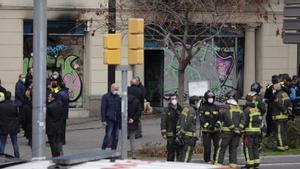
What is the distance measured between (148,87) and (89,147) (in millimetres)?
9609

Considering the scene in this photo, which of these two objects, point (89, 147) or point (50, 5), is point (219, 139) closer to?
Result: point (89, 147)

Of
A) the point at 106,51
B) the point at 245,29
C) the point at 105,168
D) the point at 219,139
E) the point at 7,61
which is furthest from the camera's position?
the point at 245,29

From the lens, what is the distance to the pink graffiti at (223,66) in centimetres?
2780

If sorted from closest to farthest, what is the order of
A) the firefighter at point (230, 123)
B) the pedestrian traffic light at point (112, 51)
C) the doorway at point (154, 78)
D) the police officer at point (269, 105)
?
the pedestrian traffic light at point (112, 51) < the firefighter at point (230, 123) < the police officer at point (269, 105) < the doorway at point (154, 78)

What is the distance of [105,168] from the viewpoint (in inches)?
171

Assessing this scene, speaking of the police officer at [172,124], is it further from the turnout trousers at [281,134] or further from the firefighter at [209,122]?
the turnout trousers at [281,134]

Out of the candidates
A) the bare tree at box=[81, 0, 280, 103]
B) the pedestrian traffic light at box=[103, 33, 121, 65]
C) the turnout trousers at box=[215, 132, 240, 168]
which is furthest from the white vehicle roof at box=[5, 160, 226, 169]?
the bare tree at box=[81, 0, 280, 103]

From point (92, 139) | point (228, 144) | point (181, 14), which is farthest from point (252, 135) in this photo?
point (92, 139)

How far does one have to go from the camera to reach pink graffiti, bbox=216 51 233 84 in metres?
27.8

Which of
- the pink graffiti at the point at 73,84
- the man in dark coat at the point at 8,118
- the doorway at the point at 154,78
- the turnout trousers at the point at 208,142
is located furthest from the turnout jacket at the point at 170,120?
the doorway at the point at 154,78

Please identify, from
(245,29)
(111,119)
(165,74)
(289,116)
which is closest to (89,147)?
(111,119)

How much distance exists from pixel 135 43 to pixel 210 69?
1451 centimetres

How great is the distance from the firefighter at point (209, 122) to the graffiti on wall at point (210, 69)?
11881 millimetres

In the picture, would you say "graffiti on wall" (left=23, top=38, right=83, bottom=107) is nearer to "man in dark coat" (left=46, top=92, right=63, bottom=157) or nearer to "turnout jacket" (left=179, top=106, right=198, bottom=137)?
"man in dark coat" (left=46, top=92, right=63, bottom=157)
